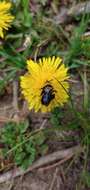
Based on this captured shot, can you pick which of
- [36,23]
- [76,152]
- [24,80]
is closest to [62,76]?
[24,80]

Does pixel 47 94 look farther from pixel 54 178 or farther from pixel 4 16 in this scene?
pixel 4 16

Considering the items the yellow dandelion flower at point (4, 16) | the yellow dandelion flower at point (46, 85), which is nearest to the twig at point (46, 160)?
the yellow dandelion flower at point (46, 85)

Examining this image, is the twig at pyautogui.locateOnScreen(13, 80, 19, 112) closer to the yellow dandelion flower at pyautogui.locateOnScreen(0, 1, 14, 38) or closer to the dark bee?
the yellow dandelion flower at pyautogui.locateOnScreen(0, 1, 14, 38)

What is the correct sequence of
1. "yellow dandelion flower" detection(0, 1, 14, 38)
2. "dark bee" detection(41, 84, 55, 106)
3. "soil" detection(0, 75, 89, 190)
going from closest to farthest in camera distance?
"dark bee" detection(41, 84, 55, 106), "soil" detection(0, 75, 89, 190), "yellow dandelion flower" detection(0, 1, 14, 38)

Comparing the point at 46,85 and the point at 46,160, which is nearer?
the point at 46,85

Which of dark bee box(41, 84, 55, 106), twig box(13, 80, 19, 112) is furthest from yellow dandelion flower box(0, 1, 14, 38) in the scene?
dark bee box(41, 84, 55, 106)

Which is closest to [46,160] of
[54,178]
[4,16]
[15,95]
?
[54,178]

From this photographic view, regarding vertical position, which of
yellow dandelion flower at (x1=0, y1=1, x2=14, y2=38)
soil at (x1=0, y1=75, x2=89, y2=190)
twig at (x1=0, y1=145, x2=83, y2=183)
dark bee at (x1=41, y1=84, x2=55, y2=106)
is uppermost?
yellow dandelion flower at (x1=0, y1=1, x2=14, y2=38)

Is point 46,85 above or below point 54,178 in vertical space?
above
